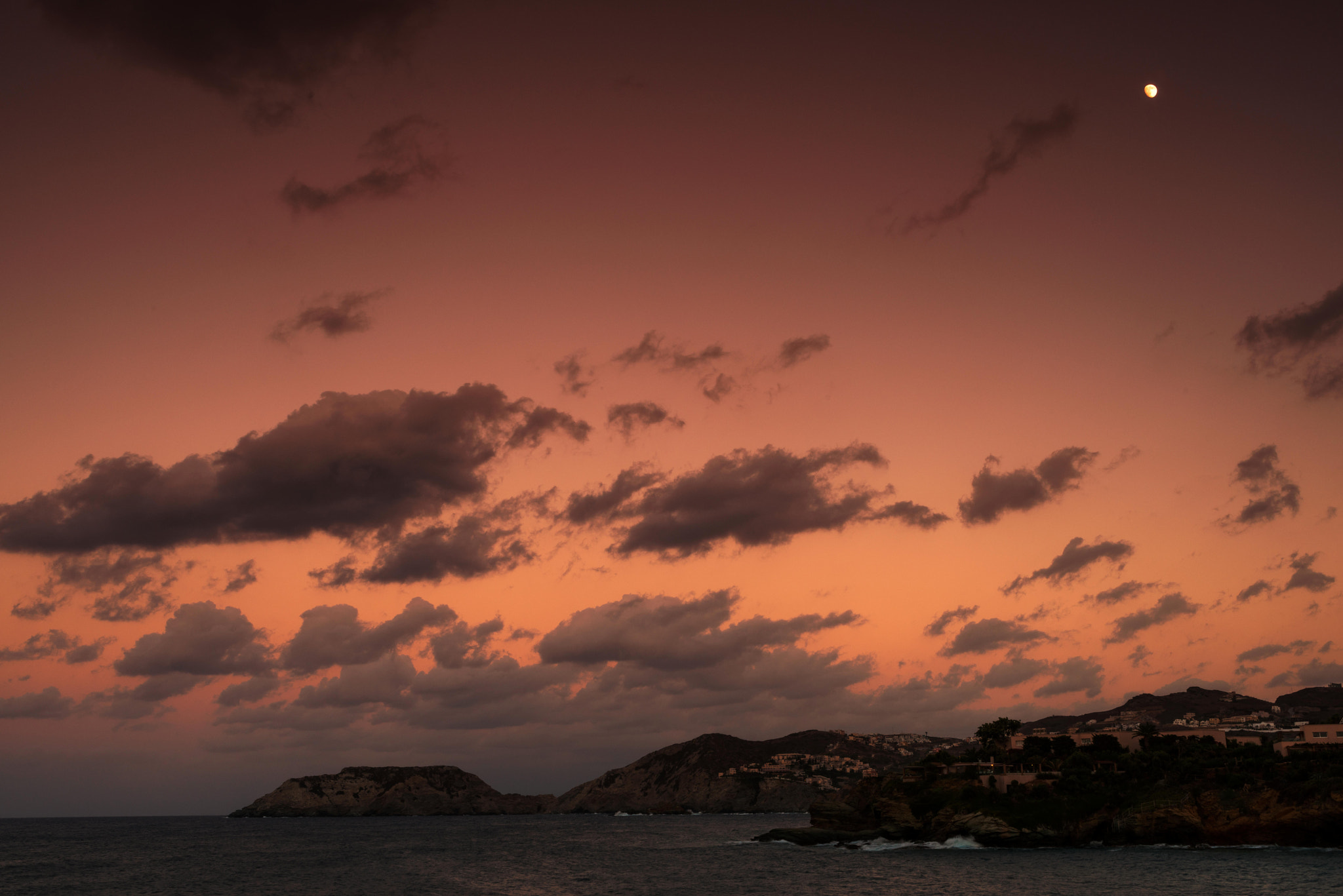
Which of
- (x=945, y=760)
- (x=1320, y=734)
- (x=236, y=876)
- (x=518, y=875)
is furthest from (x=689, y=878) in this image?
(x=1320, y=734)

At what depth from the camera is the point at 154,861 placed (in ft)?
557

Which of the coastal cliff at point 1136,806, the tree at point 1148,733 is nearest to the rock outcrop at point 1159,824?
the coastal cliff at point 1136,806

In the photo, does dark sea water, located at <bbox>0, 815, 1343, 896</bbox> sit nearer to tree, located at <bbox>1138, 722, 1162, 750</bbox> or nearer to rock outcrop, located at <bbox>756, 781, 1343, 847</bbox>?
rock outcrop, located at <bbox>756, 781, 1343, 847</bbox>

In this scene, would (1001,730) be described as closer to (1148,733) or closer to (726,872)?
(1148,733)

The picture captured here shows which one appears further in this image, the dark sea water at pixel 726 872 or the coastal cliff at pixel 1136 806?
the coastal cliff at pixel 1136 806

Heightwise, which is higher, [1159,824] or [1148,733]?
[1148,733]

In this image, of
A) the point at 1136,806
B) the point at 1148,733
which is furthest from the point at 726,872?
the point at 1148,733

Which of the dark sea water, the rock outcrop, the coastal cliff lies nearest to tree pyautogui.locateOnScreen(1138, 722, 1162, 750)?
the coastal cliff

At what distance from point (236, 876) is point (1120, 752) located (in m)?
156

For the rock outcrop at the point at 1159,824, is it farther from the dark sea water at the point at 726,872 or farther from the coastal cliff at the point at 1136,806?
the dark sea water at the point at 726,872

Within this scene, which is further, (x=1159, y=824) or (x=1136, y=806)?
(x=1136, y=806)

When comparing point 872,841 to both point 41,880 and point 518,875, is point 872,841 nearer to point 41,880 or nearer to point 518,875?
point 518,875

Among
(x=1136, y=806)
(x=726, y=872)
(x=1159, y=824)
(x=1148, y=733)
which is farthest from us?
(x=1148, y=733)

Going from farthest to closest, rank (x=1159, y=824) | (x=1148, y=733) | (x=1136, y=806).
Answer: (x=1148, y=733), (x=1136, y=806), (x=1159, y=824)
